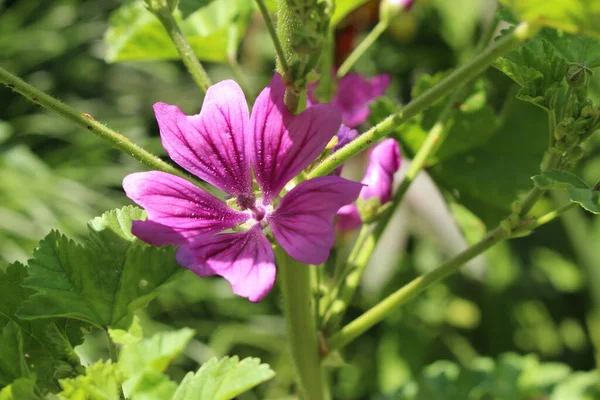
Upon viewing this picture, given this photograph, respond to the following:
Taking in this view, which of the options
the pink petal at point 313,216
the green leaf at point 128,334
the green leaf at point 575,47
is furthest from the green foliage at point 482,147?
the green leaf at point 128,334

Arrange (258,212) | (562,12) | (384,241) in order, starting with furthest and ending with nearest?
(384,241)
(258,212)
(562,12)

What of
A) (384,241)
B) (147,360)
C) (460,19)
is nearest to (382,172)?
(147,360)

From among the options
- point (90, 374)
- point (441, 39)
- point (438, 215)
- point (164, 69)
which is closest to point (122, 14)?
point (90, 374)

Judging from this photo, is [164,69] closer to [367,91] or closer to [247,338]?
[247,338]

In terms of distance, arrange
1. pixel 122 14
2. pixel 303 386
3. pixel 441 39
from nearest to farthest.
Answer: pixel 303 386 < pixel 122 14 < pixel 441 39

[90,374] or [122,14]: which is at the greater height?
[122,14]

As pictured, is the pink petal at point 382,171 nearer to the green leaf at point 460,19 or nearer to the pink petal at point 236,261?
the pink petal at point 236,261

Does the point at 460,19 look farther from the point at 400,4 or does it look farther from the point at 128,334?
the point at 128,334
